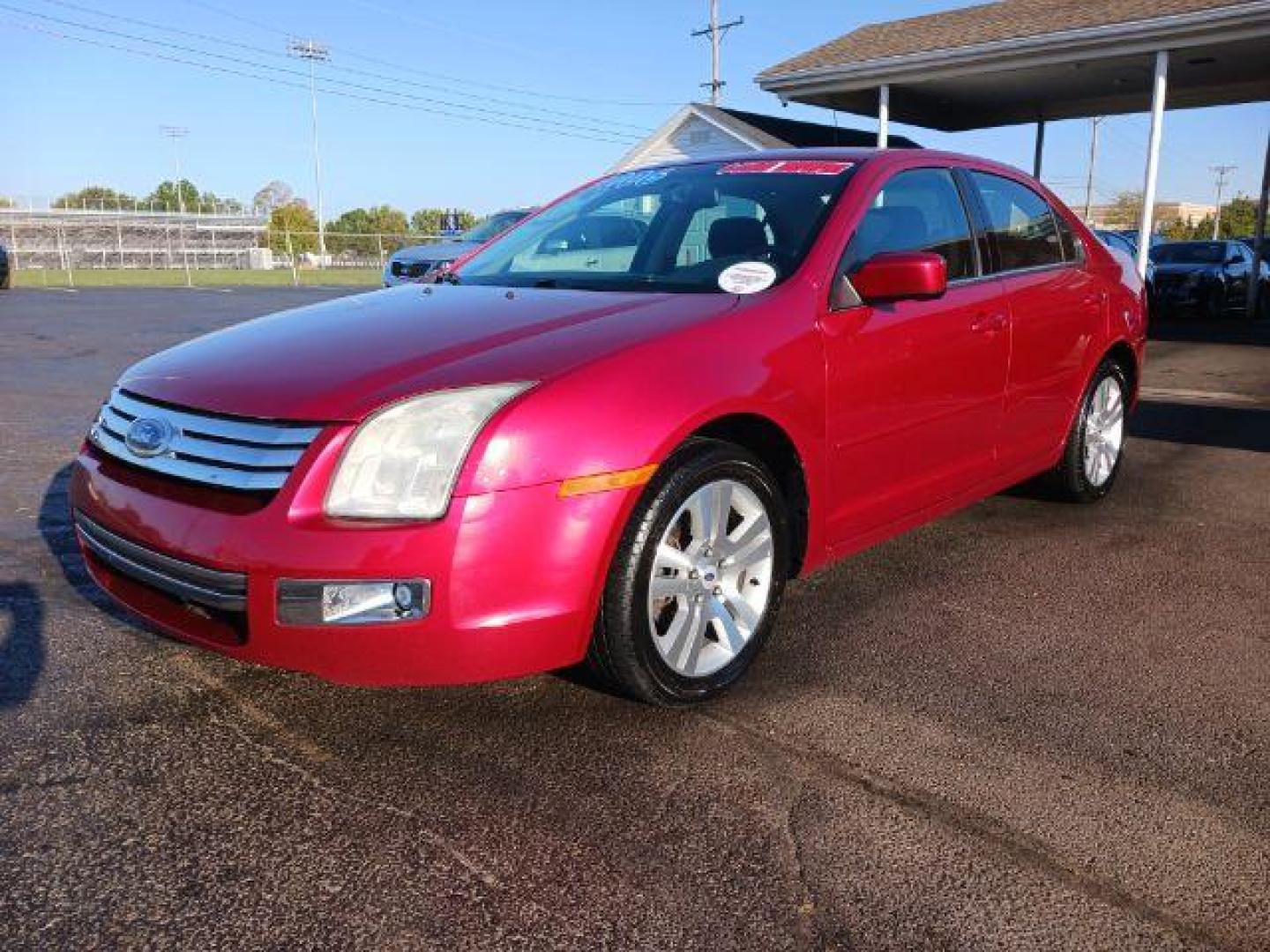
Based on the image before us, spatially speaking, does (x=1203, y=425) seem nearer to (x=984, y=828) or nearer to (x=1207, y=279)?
(x=984, y=828)

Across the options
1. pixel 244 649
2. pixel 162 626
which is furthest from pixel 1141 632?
pixel 162 626

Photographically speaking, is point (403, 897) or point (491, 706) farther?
point (491, 706)

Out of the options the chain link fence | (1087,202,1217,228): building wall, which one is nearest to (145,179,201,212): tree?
the chain link fence

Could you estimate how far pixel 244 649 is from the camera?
248cm

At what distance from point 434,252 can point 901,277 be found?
11939 mm

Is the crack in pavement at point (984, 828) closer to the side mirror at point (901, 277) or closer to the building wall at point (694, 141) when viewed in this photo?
the side mirror at point (901, 277)

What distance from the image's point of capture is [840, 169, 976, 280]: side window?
3.47 metres

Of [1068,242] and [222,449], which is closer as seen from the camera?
[222,449]

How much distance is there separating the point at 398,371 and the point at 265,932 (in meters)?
1.29

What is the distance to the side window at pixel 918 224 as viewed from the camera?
347 cm

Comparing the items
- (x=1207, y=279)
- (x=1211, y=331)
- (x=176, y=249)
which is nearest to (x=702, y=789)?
(x=1211, y=331)

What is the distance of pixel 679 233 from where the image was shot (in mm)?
3719

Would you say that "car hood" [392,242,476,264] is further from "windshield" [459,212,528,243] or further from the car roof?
the car roof

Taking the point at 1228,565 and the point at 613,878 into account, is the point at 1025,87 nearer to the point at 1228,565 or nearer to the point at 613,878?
the point at 1228,565
